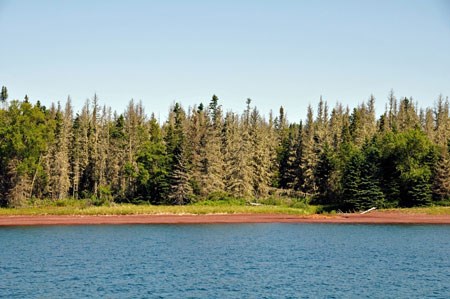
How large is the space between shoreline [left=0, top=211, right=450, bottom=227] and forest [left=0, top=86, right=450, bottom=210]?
8357 millimetres

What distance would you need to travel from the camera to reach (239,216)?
7800 centimetres

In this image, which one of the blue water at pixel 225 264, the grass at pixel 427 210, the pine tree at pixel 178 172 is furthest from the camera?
the pine tree at pixel 178 172

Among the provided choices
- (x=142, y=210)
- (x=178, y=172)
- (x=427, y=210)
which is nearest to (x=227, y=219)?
(x=142, y=210)

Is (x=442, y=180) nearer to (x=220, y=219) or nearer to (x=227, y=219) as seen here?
(x=227, y=219)

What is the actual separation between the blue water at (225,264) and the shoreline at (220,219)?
1094 centimetres

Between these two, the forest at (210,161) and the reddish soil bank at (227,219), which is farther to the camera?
the forest at (210,161)

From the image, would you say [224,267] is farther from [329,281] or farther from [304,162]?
[304,162]

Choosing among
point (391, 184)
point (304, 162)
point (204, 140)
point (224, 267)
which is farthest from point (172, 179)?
point (224, 267)

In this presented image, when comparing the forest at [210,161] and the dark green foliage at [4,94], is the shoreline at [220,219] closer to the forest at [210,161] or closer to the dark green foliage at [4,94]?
the forest at [210,161]

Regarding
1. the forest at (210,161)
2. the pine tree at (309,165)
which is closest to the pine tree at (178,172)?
the forest at (210,161)

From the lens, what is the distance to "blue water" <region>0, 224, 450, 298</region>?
96.3 feet

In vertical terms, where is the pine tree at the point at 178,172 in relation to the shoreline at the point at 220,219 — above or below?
above

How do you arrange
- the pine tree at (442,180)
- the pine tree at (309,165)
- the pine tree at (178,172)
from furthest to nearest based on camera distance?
the pine tree at (309,165)
the pine tree at (178,172)
the pine tree at (442,180)

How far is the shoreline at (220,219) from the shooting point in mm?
70875
